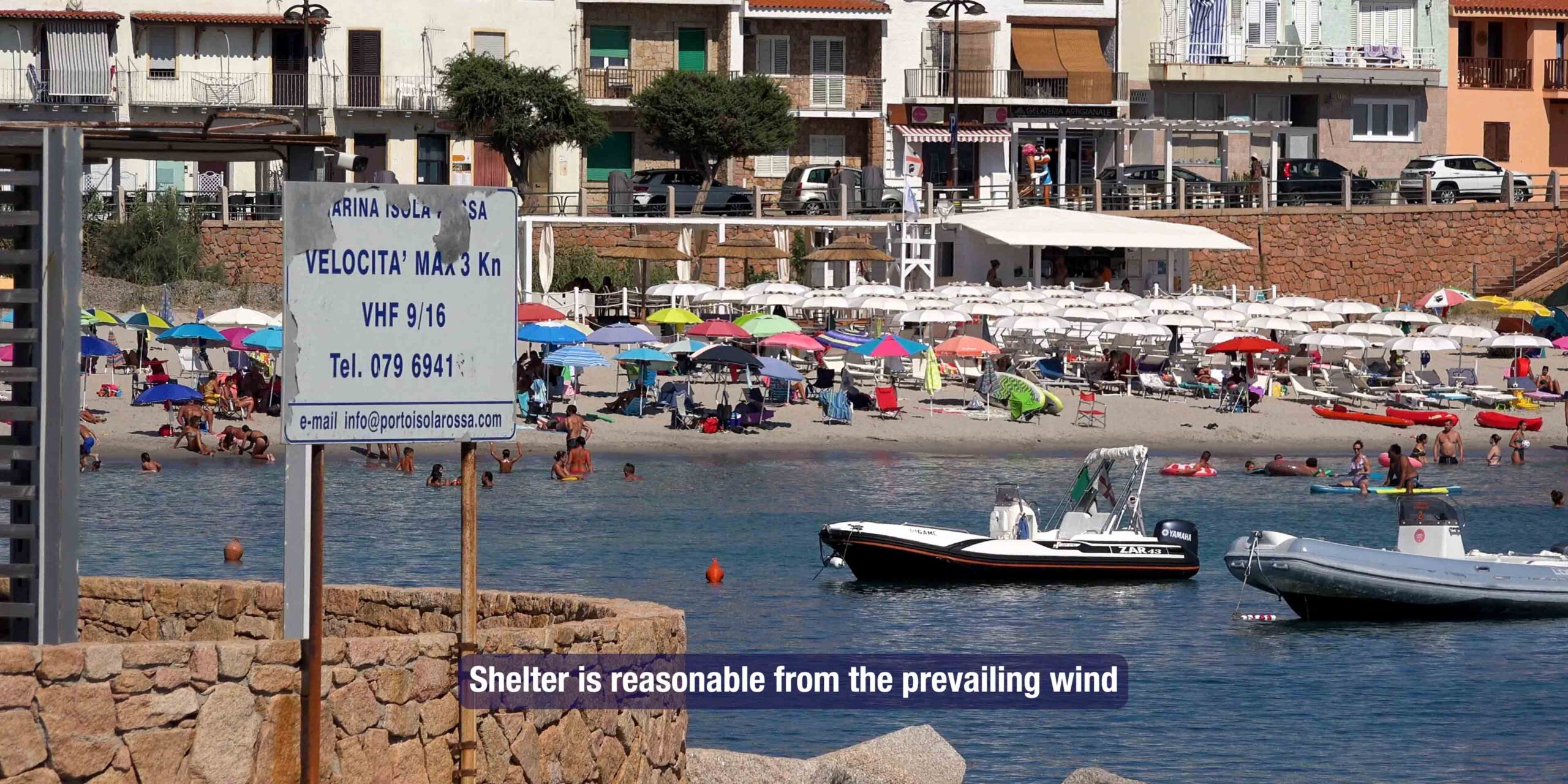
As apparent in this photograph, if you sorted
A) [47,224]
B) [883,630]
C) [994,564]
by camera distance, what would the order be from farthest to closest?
[994,564], [883,630], [47,224]

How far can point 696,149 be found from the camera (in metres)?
54.6

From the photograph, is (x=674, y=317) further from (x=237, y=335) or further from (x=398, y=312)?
(x=398, y=312)

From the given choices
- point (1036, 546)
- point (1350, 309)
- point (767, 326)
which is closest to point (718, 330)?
point (767, 326)

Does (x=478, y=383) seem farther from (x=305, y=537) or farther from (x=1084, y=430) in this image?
(x=1084, y=430)

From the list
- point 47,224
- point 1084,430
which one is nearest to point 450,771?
point 47,224

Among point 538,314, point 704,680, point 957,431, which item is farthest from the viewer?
point 538,314

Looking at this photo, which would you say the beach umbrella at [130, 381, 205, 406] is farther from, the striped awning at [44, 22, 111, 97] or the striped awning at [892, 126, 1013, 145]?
the striped awning at [892, 126, 1013, 145]

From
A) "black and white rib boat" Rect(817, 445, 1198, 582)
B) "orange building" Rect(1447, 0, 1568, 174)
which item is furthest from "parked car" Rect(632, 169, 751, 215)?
"black and white rib boat" Rect(817, 445, 1198, 582)

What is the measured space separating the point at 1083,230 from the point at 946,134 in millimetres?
11764

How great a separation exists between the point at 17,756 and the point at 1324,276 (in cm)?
4880

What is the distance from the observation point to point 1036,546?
23.9 meters

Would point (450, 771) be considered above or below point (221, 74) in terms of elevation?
below

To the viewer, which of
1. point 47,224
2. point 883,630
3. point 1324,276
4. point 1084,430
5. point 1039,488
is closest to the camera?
point 47,224

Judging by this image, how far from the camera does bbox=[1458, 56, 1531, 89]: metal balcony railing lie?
62.2 meters
